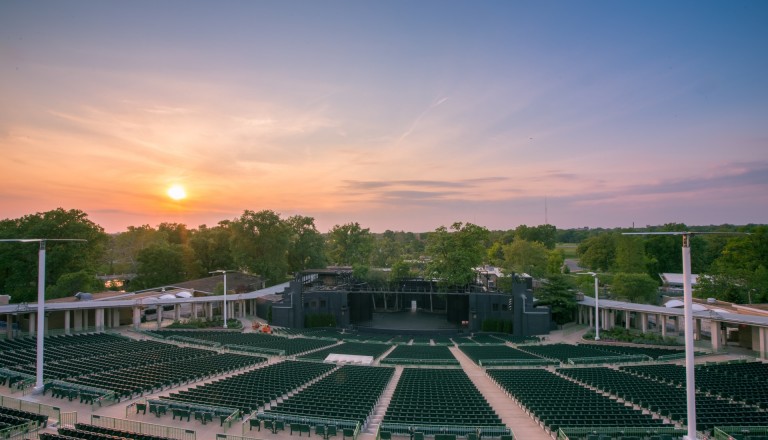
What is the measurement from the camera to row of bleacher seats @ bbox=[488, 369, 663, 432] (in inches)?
645

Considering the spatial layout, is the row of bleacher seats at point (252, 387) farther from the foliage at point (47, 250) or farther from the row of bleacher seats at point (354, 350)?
the foliage at point (47, 250)

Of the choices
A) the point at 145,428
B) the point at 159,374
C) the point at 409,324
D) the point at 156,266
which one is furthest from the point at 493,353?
the point at 156,266

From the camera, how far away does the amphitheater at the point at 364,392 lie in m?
15.9

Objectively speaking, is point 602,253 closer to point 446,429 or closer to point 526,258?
point 526,258

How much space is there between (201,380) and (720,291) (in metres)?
55.1

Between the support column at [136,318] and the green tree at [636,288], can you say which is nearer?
the support column at [136,318]

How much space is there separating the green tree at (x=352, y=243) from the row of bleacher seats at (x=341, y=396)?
48.1 m

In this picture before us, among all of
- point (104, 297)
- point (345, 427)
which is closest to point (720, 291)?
point (345, 427)

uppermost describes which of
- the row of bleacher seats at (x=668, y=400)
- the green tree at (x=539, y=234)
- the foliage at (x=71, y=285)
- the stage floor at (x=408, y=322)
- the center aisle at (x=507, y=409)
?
the green tree at (x=539, y=234)

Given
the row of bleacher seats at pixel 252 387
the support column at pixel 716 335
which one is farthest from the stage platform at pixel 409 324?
the support column at pixel 716 335

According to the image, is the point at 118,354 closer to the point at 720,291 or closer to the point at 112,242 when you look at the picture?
the point at 720,291

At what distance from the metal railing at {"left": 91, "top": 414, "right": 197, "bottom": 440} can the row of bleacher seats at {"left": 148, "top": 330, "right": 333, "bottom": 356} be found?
50.5 feet

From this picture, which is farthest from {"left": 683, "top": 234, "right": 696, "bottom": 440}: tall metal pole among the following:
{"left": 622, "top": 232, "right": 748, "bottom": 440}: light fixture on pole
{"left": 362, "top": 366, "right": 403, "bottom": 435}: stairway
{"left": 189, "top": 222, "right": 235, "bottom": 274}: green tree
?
{"left": 189, "top": 222, "right": 235, "bottom": 274}: green tree

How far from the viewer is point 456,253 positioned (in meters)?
53.9
